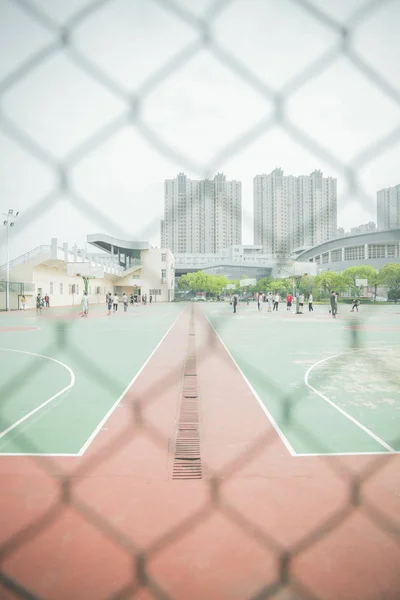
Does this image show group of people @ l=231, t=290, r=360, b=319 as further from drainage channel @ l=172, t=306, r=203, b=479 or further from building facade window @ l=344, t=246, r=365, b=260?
drainage channel @ l=172, t=306, r=203, b=479

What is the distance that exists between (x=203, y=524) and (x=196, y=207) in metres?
1.60

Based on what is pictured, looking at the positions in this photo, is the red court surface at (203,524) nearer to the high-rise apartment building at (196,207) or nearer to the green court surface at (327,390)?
the green court surface at (327,390)

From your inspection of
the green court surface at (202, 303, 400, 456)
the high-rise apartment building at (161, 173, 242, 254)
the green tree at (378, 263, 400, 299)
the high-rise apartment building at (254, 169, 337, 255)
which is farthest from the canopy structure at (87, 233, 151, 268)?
the green tree at (378, 263, 400, 299)

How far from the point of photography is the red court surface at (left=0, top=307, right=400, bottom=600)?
1479mm

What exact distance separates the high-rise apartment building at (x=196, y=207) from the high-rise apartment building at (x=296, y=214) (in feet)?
0.20

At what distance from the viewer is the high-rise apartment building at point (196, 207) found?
72 cm

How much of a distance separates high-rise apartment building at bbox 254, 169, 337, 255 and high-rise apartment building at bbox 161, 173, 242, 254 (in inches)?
2.4

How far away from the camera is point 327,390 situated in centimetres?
417

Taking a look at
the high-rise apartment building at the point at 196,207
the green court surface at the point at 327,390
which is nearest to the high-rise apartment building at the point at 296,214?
the high-rise apartment building at the point at 196,207

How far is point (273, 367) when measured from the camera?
545 centimetres

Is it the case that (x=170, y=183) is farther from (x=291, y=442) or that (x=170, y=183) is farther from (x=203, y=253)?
(x=291, y=442)

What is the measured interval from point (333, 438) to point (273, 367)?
104 inches

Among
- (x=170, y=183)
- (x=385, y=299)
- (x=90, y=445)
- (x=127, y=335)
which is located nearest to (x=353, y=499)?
(x=90, y=445)

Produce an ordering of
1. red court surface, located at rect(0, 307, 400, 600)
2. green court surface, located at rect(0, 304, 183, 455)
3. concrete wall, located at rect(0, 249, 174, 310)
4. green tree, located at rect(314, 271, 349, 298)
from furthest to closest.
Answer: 1. green tree, located at rect(314, 271, 349, 298)
2. green court surface, located at rect(0, 304, 183, 455)
3. red court surface, located at rect(0, 307, 400, 600)
4. concrete wall, located at rect(0, 249, 174, 310)
